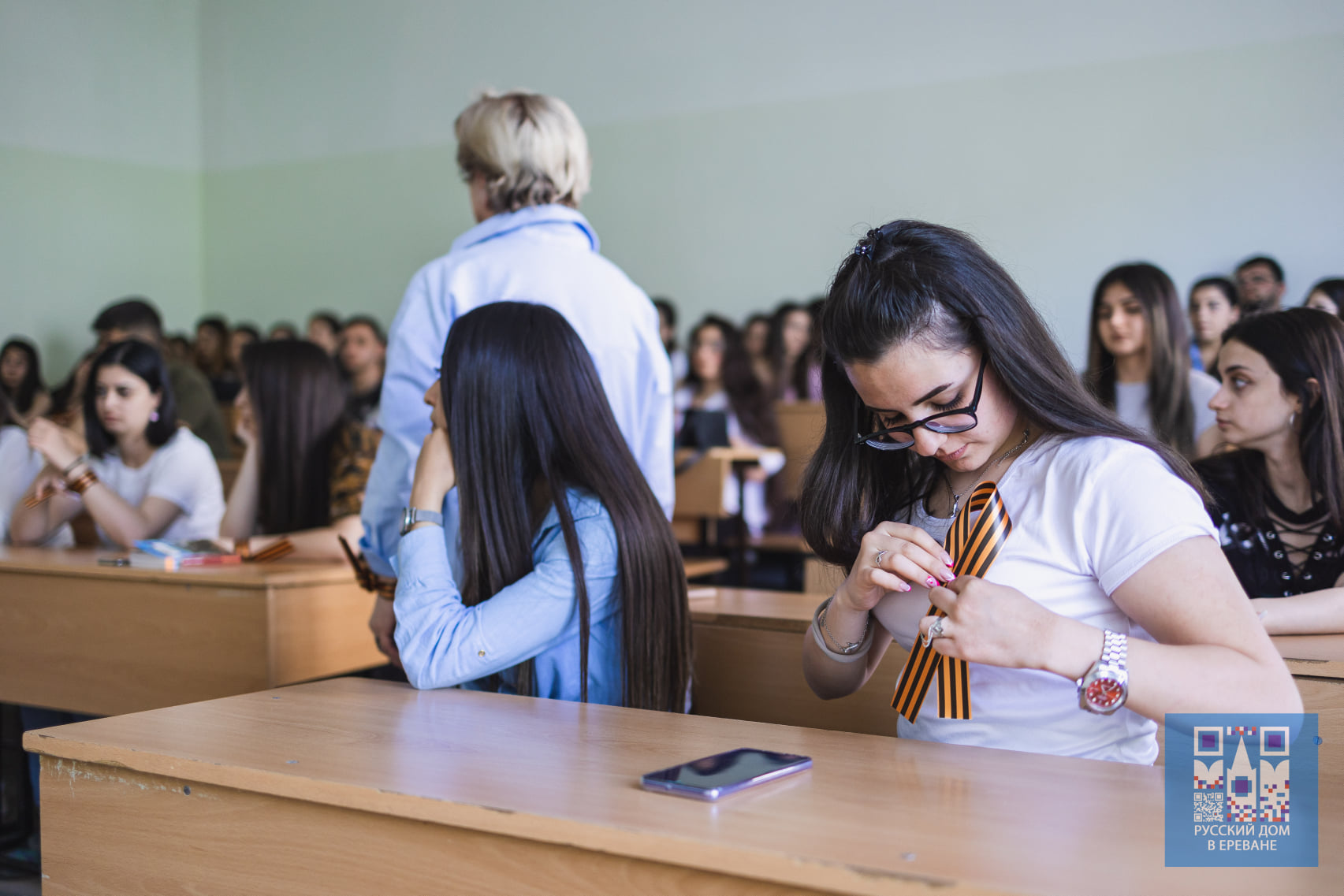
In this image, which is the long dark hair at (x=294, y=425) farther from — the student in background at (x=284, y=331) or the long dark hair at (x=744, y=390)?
the student in background at (x=284, y=331)

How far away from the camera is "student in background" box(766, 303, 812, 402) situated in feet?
19.2

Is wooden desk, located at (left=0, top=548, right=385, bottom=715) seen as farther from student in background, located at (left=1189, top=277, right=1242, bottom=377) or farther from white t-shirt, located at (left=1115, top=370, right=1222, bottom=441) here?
student in background, located at (left=1189, top=277, right=1242, bottom=377)

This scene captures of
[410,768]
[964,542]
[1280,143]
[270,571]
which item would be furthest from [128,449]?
[1280,143]

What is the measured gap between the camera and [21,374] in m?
6.96

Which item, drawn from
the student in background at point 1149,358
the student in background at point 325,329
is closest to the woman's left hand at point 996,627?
the student in background at point 1149,358

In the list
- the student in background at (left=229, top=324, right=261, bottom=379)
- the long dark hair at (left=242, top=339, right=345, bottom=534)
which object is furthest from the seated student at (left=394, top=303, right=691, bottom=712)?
the student in background at (left=229, top=324, right=261, bottom=379)

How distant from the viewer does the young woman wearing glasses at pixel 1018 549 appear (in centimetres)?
95

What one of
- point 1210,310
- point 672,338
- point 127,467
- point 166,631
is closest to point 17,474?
point 127,467

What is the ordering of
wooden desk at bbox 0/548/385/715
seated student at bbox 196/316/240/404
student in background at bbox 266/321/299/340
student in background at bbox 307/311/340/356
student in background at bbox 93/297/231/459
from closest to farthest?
wooden desk at bbox 0/548/385/715, student in background at bbox 93/297/231/459, student in background at bbox 266/321/299/340, student in background at bbox 307/311/340/356, seated student at bbox 196/316/240/404

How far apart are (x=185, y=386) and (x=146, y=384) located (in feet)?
5.85

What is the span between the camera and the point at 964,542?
1102 mm

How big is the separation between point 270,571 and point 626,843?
1655mm

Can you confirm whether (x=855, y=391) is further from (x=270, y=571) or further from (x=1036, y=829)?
(x=270, y=571)

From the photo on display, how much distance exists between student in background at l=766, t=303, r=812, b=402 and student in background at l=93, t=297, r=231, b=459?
2.70 metres
